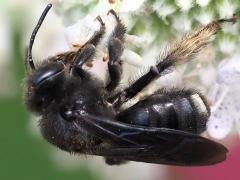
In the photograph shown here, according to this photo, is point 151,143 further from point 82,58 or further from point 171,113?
point 82,58

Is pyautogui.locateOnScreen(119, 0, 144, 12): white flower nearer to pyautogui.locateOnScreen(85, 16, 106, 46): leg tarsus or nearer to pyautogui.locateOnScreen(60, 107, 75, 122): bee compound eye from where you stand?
pyautogui.locateOnScreen(85, 16, 106, 46): leg tarsus

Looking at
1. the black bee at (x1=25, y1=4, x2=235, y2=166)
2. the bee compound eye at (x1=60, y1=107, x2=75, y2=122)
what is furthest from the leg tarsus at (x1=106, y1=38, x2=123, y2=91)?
the bee compound eye at (x1=60, y1=107, x2=75, y2=122)

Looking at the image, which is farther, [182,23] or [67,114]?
[182,23]

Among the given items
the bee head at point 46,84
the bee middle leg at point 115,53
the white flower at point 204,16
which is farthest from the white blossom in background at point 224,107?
the bee head at point 46,84

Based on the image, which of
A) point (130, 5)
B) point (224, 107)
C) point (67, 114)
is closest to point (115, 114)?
point (67, 114)

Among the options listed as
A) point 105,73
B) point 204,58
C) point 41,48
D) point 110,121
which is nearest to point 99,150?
point 110,121

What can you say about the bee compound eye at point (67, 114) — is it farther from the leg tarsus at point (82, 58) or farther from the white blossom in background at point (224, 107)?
the white blossom in background at point (224, 107)
